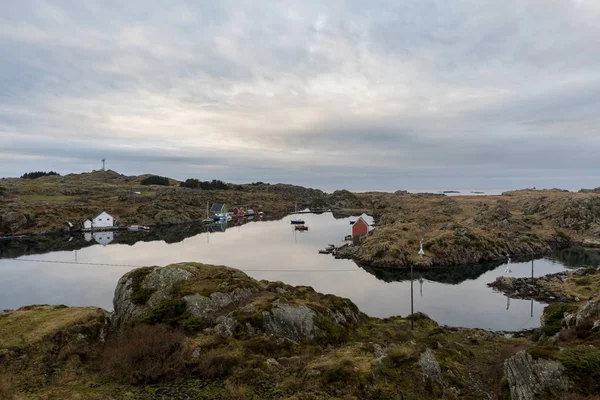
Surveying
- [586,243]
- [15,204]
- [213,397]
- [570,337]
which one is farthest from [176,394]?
[15,204]

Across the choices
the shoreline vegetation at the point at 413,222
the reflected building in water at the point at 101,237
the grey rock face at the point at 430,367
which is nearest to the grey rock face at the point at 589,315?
the grey rock face at the point at 430,367

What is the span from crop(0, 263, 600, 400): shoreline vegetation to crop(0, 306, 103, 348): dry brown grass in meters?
0.08

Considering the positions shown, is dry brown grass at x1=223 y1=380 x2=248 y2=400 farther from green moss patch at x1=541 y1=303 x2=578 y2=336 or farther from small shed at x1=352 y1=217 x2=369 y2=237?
small shed at x1=352 y1=217 x2=369 y2=237

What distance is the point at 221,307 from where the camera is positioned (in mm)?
26516

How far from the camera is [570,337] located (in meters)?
22.2

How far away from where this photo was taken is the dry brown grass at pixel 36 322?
20716 millimetres

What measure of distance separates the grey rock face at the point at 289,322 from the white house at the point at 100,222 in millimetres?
122525

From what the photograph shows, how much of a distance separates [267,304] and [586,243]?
112 meters

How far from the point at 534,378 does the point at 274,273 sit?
5329 centimetres

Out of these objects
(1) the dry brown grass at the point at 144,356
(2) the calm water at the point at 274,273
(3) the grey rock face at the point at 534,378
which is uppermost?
(3) the grey rock face at the point at 534,378

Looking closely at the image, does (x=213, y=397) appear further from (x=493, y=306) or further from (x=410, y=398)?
(x=493, y=306)

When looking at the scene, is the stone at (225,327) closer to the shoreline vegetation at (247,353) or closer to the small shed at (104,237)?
the shoreline vegetation at (247,353)

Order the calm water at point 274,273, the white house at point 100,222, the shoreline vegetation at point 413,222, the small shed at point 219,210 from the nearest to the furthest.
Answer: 1. the calm water at point 274,273
2. the shoreline vegetation at point 413,222
3. the white house at point 100,222
4. the small shed at point 219,210

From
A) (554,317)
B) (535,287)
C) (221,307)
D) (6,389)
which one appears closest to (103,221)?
(221,307)
